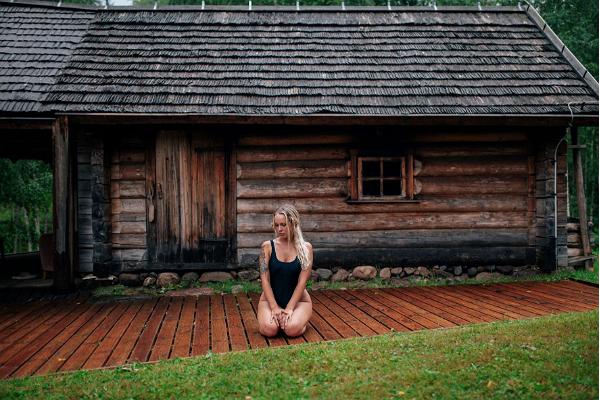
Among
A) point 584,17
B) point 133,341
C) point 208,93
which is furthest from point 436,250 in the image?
point 584,17

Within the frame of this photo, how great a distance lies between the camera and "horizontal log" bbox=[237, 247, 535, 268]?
8.00m

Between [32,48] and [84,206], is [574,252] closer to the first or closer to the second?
[84,206]

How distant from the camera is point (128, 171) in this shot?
798cm

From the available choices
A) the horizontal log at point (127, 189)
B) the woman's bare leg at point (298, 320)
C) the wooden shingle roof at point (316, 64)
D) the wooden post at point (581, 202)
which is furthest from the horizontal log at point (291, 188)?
the wooden post at point (581, 202)

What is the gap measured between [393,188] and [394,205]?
23.3 inches

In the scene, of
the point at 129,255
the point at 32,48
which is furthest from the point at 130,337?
the point at 32,48

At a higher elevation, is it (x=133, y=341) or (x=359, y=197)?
(x=359, y=197)

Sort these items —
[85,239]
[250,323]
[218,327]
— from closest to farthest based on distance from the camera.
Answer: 1. [218,327]
2. [250,323]
3. [85,239]

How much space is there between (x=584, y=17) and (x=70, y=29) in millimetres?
16514

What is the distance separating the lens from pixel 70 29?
30.0 feet

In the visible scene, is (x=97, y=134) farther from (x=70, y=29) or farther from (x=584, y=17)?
(x=584, y=17)

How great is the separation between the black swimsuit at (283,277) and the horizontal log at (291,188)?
314cm

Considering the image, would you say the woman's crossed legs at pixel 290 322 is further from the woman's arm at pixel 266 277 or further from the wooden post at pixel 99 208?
the wooden post at pixel 99 208

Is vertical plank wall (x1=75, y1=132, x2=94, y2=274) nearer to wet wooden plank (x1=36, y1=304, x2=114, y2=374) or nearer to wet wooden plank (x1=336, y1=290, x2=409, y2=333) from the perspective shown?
wet wooden plank (x1=36, y1=304, x2=114, y2=374)
